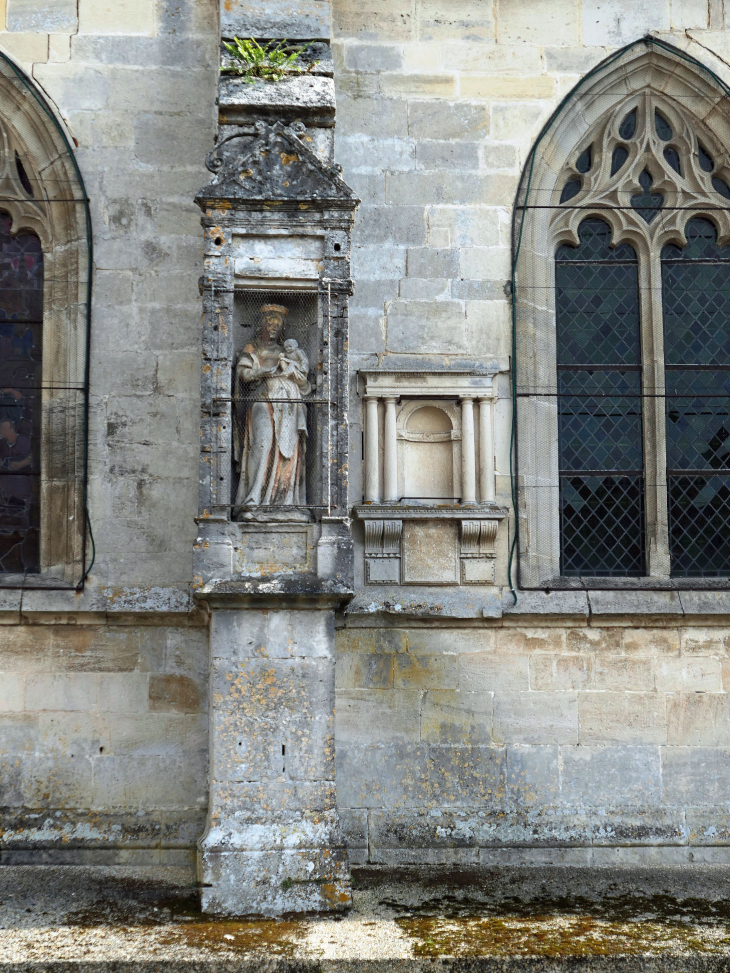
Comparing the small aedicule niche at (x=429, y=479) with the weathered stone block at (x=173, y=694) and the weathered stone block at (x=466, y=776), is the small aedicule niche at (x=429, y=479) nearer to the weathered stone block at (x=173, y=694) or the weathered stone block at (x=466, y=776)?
the weathered stone block at (x=466, y=776)

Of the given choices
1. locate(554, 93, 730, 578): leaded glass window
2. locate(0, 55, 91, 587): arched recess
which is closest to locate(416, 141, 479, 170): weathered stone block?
locate(554, 93, 730, 578): leaded glass window

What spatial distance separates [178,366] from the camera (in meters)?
7.09

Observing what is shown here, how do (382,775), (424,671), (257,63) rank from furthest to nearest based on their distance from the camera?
(424,671) → (382,775) → (257,63)

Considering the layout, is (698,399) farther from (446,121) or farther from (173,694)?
(173,694)

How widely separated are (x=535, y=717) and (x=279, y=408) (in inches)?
96.4

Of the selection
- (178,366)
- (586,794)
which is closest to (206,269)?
(178,366)

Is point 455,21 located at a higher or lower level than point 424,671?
higher

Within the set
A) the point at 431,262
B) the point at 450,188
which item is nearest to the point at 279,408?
the point at 431,262

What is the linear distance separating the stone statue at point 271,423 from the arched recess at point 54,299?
1.37m

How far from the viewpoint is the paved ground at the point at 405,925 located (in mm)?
4883

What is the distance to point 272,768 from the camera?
5691 millimetres

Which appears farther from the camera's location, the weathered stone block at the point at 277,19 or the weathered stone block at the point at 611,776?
the weathered stone block at the point at 611,776

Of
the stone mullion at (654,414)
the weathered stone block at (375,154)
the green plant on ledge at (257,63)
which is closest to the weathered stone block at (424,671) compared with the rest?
the stone mullion at (654,414)

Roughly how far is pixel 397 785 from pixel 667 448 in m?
2.75
